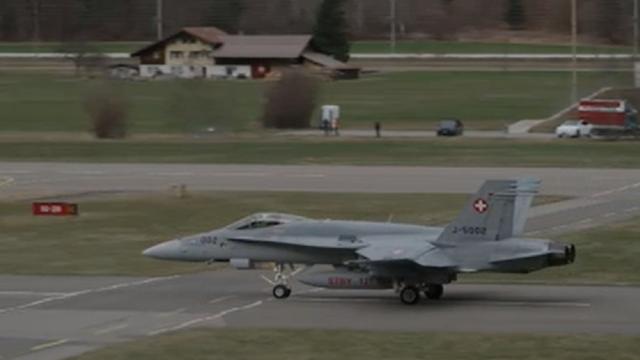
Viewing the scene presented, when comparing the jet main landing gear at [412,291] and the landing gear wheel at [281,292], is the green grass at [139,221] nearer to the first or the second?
the landing gear wheel at [281,292]

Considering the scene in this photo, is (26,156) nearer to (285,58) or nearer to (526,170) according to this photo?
(526,170)

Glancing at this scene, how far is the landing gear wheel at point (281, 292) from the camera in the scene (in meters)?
34.5

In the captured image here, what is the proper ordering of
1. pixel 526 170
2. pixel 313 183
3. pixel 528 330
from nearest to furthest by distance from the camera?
1. pixel 528 330
2. pixel 313 183
3. pixel 526 170

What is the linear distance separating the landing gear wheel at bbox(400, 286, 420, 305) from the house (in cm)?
13585

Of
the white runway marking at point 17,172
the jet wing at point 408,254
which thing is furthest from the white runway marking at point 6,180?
the jet wing at point 408,254

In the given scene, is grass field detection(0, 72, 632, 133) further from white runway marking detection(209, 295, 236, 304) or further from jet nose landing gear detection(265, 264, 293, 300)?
white runway marking detection(209, 295, 236, 304)

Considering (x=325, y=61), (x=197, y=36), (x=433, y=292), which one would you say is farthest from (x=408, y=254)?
(x=197, y=36)

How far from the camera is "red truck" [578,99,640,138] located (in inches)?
3799

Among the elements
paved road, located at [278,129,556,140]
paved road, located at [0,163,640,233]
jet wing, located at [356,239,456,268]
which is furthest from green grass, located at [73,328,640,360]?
paved road, located at [278,129,556,140]

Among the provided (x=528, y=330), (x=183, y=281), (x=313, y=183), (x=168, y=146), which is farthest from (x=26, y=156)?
(x=528, y=330)

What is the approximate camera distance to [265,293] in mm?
35562

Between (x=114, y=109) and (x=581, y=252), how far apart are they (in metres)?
61.2

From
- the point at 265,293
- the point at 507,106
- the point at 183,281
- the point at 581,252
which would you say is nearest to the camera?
the point at 265,293

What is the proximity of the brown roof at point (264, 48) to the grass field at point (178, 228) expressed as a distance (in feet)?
381
